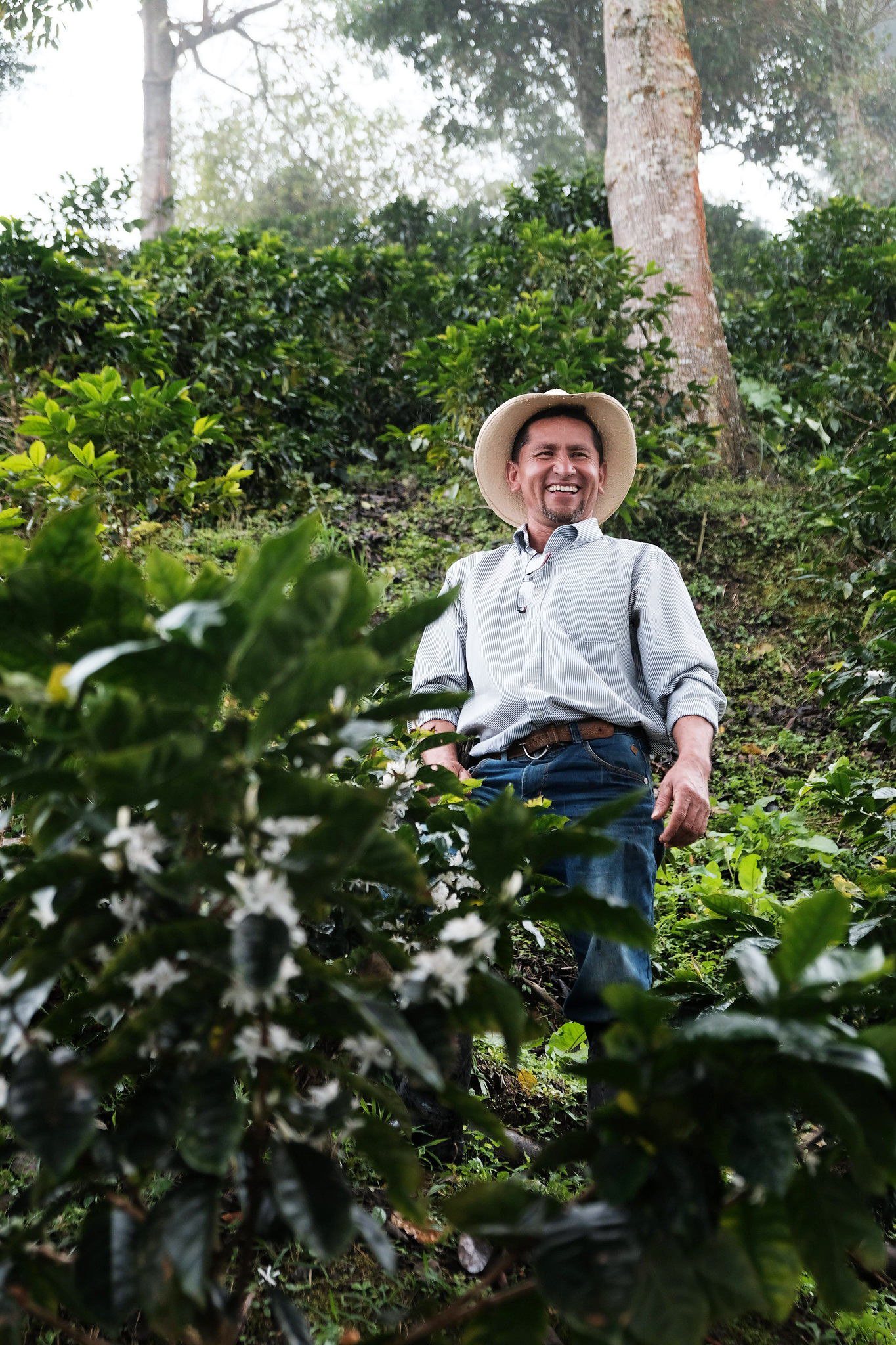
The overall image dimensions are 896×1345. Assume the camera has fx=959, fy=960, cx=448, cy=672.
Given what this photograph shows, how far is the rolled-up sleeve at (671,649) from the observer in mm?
2223

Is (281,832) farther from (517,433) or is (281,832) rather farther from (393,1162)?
(517,433)

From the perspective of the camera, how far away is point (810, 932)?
2.49 ft

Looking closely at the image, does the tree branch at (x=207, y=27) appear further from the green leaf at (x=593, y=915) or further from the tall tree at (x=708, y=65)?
the green leaf at (x=593, y=915)

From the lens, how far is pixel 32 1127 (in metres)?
0.69

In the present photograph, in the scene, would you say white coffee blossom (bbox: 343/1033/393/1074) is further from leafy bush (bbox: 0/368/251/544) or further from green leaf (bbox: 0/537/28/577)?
leafy bush (bbox: 0/368/251/544)

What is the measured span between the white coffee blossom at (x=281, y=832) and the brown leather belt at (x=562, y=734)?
60.8 inches

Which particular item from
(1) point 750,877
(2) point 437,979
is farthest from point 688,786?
(2) point 437,979

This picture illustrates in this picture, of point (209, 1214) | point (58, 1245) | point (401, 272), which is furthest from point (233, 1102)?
point (401, 272)

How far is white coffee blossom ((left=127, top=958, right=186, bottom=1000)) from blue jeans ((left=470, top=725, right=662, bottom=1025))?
4.21 ft

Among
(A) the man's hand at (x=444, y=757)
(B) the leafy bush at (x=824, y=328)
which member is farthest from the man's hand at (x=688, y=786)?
(B) the leafy bush at (x=824, y=328)

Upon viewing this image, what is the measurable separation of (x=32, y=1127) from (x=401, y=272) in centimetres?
710

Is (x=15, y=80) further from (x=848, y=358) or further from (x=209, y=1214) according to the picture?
(x=209, y=1214)

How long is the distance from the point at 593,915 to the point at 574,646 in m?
1.48

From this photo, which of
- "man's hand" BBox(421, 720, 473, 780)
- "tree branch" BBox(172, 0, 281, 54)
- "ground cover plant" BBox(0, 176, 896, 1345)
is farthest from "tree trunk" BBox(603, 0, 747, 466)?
"tree branch" BBox(172, 0, 281, 54)
